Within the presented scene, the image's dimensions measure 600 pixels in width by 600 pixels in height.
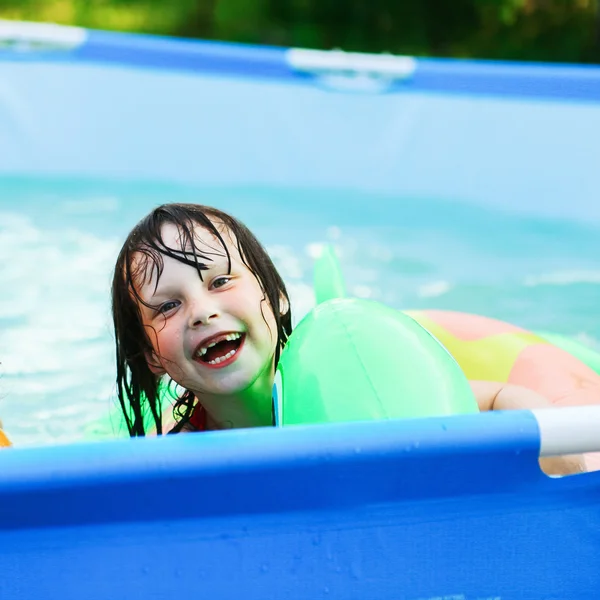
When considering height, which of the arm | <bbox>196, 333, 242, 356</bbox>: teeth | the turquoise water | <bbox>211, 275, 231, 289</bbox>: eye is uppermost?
<bbox>211, 275, 231, 289</bbox>: eye

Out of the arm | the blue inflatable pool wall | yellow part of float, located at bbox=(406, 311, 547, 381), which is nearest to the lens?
the blue inflatable pool wall

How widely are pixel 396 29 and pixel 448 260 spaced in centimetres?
332

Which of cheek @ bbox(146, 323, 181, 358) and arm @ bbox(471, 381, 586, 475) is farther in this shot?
arm @ bbox(471, 381, 586, 475)

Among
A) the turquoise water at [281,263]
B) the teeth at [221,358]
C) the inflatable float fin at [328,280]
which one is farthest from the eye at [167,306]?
the turquoise water at [281,263]

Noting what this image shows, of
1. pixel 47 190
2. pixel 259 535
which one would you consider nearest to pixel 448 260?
pixel 47 190

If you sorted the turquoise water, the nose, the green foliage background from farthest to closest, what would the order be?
the green foliage background, the turquoise water, the nose

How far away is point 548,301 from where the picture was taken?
3322 millimetres

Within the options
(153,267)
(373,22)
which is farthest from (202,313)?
(373,22)

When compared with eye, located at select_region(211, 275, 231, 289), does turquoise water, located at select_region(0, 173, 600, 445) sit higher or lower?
lower

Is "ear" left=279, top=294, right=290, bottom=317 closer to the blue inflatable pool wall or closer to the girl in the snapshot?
the girl

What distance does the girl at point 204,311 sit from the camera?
1.44 metres

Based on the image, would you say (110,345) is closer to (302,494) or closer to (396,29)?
(302,494)

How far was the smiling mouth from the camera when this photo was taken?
4.74 ft

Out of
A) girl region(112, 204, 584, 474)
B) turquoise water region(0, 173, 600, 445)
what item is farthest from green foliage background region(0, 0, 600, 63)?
girl region(112, 204, 584, 474)
